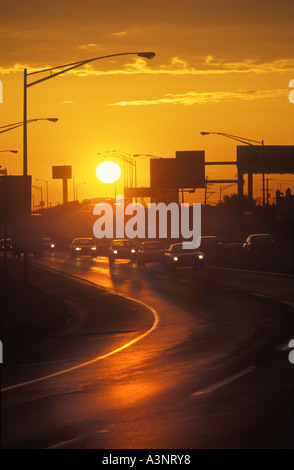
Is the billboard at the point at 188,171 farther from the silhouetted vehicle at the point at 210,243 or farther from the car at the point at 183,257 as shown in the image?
the car at the point at 183,257

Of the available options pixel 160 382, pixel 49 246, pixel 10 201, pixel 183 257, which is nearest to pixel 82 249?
pixel 183 257

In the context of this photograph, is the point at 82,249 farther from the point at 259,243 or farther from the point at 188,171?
the point at 188,171

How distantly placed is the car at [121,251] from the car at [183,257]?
19555mm

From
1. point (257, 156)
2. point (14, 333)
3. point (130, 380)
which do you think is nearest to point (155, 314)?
point (14, 333)

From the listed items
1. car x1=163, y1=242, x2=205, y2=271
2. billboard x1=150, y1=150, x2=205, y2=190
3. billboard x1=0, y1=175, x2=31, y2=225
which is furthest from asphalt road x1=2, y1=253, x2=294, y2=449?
billboard x1=150, y1=150, x2=205, y2=190

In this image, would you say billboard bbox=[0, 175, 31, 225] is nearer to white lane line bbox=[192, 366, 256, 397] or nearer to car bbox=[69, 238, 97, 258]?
car bbox=[69, 238, 97, 258]

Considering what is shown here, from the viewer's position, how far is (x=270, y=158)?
4609 inches

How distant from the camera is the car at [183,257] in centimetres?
5034

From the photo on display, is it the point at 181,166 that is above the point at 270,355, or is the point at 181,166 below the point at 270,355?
above

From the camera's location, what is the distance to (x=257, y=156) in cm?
11469

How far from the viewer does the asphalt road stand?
9.09 m

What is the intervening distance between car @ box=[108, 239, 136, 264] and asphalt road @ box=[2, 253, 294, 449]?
4442cm

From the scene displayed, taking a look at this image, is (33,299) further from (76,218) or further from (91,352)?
(76,218)
